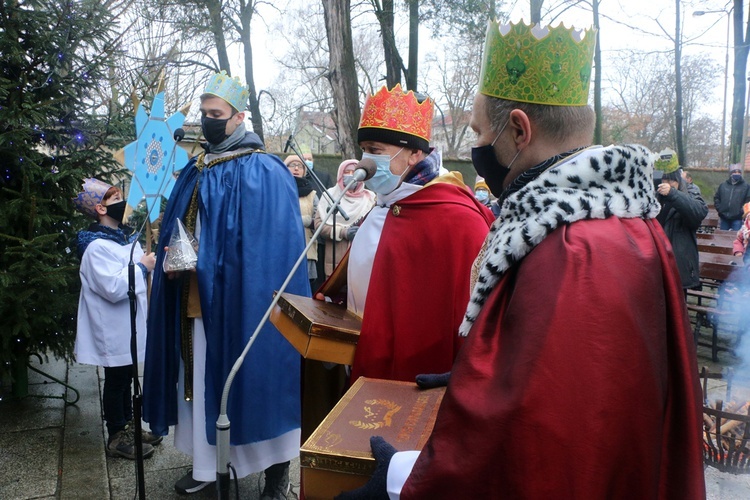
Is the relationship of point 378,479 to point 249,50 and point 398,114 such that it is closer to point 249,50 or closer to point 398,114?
point 398,114

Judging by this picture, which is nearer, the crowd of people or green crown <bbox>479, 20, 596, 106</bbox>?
the crowd of people

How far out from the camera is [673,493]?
130 cm

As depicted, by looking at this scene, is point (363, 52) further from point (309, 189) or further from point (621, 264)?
point (621, 264)

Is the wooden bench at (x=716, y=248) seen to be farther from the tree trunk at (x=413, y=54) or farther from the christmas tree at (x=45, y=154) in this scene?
the christmas tree at (x=45, y=154)

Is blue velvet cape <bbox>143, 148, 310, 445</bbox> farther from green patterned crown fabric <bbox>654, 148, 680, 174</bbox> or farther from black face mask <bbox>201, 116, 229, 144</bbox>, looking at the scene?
green patterned crown fabric <bbox>654, 148, 680, 174</bbox>

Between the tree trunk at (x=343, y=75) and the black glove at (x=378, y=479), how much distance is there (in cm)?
823

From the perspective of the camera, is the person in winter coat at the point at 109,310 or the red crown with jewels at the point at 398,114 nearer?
the red crown with jewels at the point at 398,114

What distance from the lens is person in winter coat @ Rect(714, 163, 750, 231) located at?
43.4 ft

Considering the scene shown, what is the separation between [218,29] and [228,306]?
13.2m

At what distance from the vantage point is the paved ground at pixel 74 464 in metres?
3.78

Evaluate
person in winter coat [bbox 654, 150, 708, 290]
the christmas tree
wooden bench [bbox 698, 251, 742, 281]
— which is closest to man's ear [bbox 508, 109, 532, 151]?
the christmas tree

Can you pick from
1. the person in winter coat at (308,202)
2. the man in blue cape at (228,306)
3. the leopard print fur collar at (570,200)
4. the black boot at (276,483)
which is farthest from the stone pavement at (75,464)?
the leopard print fur collar at (570,200)

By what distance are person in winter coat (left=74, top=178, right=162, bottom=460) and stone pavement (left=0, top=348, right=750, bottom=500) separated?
19 centimetres

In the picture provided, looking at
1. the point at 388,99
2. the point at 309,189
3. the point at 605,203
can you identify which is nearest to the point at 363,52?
the point at 309,189
